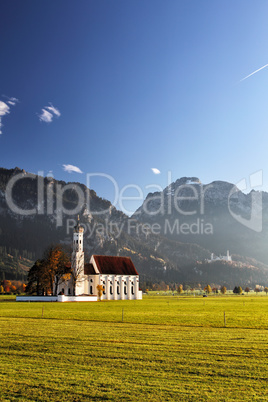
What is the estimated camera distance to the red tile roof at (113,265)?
364 feet

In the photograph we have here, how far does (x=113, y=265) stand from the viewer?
11494cm

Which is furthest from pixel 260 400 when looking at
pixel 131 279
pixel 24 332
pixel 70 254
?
pixel 131 279

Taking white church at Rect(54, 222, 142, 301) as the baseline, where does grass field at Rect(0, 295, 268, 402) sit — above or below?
above

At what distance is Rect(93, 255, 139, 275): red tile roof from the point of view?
111044mm

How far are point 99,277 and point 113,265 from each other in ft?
→ 29.2

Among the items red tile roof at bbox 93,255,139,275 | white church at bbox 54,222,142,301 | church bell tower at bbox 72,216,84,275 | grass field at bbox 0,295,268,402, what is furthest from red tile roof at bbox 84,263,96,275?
grass field at bbox 0,295,268,402

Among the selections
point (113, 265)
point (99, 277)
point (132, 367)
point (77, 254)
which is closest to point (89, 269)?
point (99, 277)

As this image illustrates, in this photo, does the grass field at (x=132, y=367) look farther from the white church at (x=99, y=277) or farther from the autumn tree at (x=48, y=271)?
the white church at (x=99, y=277)

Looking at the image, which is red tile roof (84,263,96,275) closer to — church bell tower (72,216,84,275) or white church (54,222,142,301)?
white church (54,222,142,301)

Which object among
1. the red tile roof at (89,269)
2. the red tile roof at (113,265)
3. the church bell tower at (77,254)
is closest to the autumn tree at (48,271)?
the church bell tower at (77,254)

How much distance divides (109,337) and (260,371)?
1061cm

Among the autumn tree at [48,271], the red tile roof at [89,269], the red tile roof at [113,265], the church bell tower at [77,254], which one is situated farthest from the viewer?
the red tile roof at [113,265]

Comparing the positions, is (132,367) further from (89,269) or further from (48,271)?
(89,269)

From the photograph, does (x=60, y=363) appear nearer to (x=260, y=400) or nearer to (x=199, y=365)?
(x=199, y=365)
